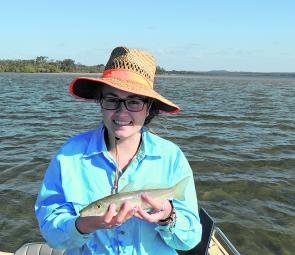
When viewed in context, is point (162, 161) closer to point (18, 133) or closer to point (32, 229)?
point (32, 229)

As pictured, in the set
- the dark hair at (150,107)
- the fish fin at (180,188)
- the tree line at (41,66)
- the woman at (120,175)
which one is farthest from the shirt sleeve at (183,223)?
the tree line at (41,66)

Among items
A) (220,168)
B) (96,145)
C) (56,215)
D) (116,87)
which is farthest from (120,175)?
(220,168)

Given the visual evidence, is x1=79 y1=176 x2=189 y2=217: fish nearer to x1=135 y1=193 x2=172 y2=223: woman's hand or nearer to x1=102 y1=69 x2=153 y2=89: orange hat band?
x1=135 y1=193 x2=172 y2=223: woman's hand

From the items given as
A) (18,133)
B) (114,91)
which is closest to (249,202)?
(114,91)

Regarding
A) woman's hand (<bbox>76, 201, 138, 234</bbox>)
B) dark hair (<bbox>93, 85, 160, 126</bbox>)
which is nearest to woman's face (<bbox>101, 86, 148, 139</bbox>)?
dark hair (<bbox>93, 85, 160, 126</bbox>)

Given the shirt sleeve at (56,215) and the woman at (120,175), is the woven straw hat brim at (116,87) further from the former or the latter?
the shirt sleeve at (56,215)

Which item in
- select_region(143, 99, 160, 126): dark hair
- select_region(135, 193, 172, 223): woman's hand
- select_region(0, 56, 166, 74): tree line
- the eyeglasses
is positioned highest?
the eyeglasses

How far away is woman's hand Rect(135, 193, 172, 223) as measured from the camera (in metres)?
2.85

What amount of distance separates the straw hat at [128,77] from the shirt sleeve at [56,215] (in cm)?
72

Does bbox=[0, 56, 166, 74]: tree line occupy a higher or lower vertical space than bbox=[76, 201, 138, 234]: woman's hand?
lower

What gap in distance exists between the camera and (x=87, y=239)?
10.3ft

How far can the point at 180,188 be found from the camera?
10.5 ft

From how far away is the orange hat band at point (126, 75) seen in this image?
3412 millimetres

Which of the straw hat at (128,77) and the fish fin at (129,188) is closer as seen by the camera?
the fish fin at (129,188)
